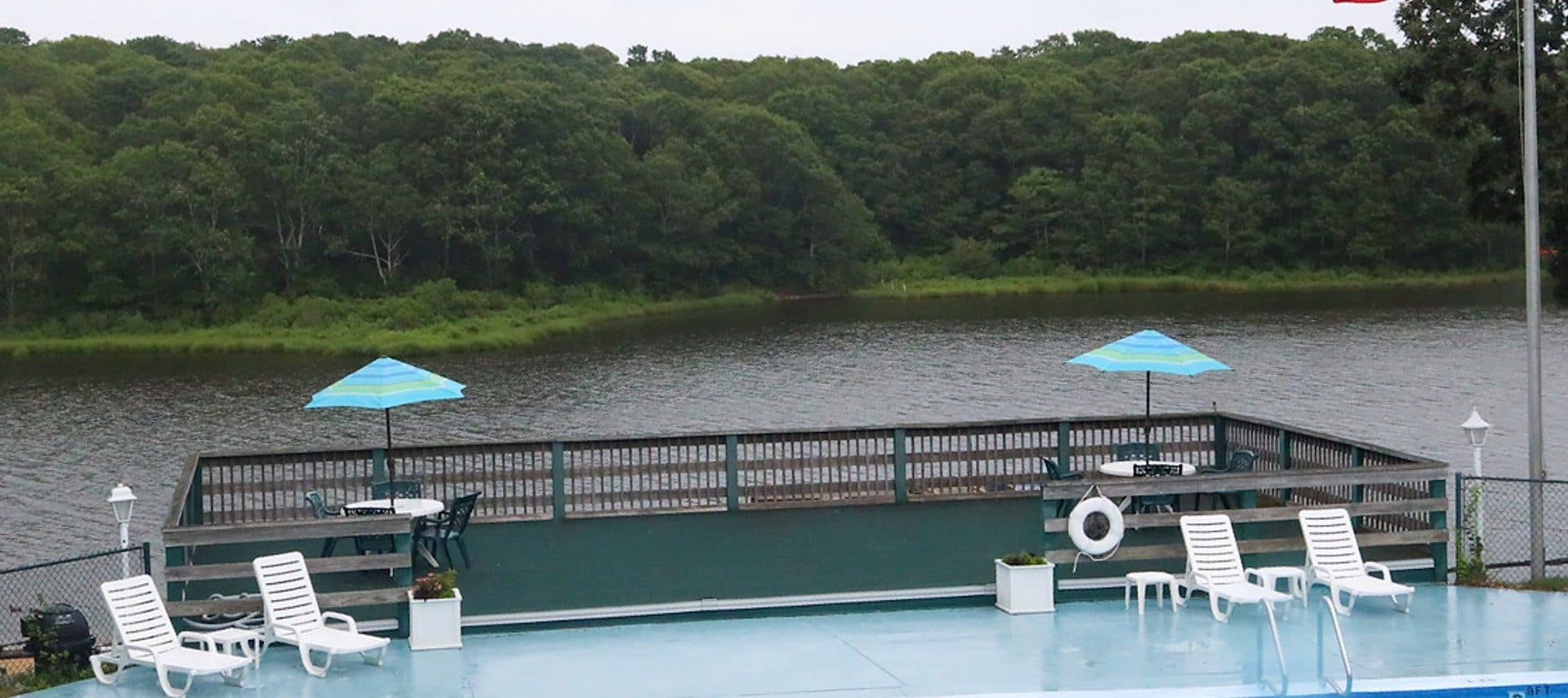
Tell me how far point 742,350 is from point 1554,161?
32.9m

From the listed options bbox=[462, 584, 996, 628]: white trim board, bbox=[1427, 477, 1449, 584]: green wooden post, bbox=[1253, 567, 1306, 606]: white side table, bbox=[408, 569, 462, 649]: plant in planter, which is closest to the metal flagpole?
bbox=[1427, 477, 1449, 584]: green wooden post

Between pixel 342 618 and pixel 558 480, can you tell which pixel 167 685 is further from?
pixel 558 480

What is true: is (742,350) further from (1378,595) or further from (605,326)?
(1378,595)

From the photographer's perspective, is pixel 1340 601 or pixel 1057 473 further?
pixel 1057 473

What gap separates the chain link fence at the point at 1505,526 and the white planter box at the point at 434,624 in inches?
285

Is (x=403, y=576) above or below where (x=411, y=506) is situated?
below

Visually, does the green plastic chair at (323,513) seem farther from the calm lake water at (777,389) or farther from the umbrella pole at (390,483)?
the calm lake water at (777,389)

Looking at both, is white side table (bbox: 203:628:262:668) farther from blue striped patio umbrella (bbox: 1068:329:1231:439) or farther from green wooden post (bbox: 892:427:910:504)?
blue striped patio umbrella (bbox: 1068:329:1231:439)

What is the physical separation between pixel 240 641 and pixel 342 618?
0.65 meters

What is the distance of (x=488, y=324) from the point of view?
57250 millimetres

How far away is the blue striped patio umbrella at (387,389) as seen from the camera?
13.8 meters

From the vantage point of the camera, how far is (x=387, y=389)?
14.0 m

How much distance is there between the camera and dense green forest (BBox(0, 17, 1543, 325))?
61.0 meters

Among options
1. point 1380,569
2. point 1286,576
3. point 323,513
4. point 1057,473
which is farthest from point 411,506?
point 1380,569
